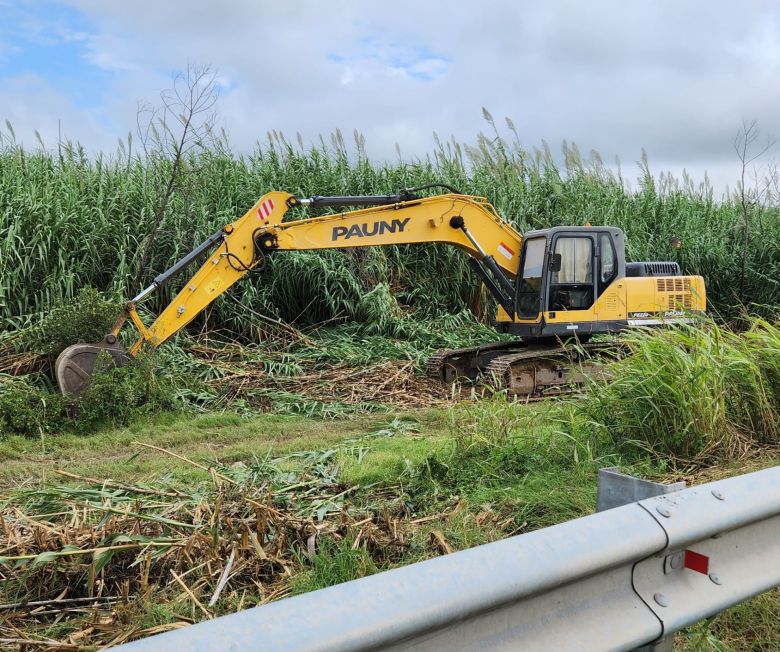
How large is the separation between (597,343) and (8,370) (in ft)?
24.6

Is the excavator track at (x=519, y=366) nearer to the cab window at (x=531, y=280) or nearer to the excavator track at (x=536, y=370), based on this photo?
the excavator track at (x=536, y=370)

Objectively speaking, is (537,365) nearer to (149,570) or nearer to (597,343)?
(597,343)

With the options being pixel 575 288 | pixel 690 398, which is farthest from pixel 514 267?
pixel 690 398

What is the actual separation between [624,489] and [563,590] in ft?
2.94

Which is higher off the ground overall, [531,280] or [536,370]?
[531,280]

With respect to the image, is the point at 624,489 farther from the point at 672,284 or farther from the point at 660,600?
the point at 672,284

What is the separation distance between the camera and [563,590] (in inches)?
80.9

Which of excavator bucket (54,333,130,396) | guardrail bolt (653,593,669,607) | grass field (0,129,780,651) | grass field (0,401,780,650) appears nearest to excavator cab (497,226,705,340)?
grass field (0,129,780,651)

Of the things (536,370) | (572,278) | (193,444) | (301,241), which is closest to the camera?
(193,444)

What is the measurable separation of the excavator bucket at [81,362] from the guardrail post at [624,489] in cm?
693

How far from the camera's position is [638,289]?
461 inches

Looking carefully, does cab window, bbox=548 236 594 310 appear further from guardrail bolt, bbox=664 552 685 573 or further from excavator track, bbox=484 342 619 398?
guardrail bolt, bbox=664 552 685 573

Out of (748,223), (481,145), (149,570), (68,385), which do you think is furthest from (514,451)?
(748,223)

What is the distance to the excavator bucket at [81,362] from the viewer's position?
29.1 ft
